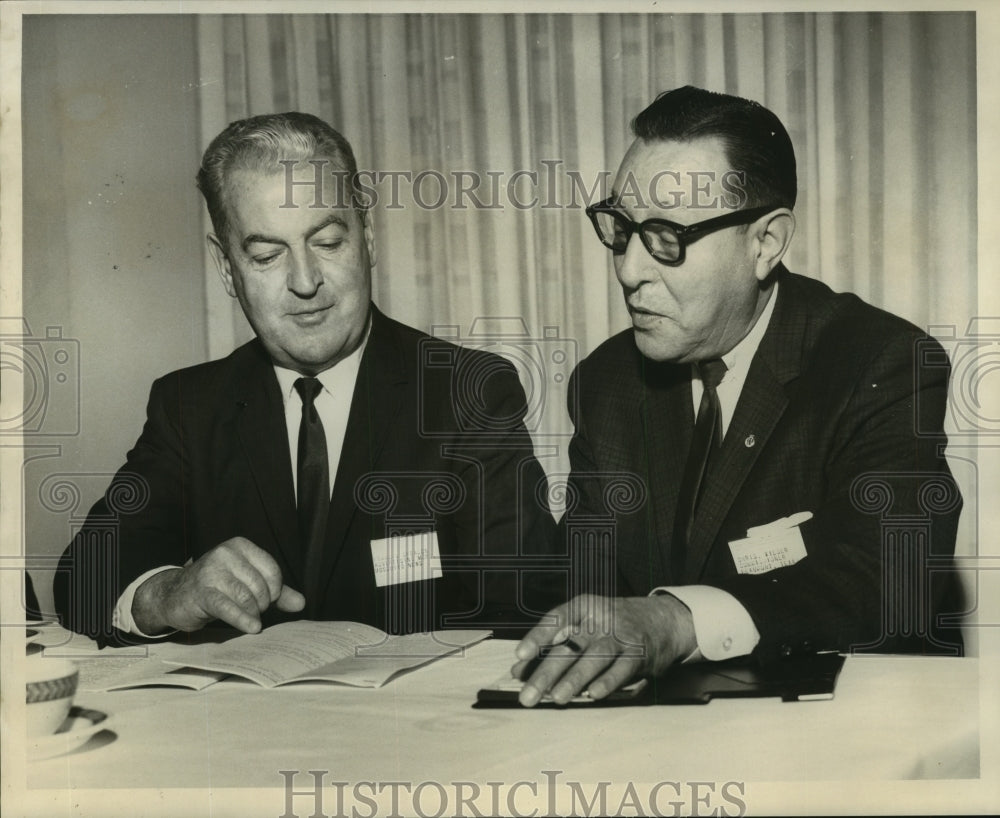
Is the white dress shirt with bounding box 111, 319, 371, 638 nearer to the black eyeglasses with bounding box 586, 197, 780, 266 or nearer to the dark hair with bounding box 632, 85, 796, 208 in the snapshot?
the black eyeglasses with bounding box 586, 197, 780, 266

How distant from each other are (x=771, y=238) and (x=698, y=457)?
531mm

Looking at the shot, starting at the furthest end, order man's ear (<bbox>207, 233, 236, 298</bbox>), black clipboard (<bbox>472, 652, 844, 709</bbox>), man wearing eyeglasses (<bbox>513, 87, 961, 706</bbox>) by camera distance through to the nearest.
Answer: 1. man's ear (<bbox>207, 233, 236, 298</bbox>)
2. man wearing eyeglasses (<bbox>513, 87, 961, 706</bbox>)
3. black clipboard (<bbox>472, 652, 844, 709</bbox>)

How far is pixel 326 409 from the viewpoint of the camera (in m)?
2.77

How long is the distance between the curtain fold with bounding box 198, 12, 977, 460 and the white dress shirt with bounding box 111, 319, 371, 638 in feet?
0.52

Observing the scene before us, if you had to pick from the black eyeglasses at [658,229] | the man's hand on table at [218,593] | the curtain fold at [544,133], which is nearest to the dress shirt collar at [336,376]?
the curtain fold at [544,133]

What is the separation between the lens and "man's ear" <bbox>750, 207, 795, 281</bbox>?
2.68 m

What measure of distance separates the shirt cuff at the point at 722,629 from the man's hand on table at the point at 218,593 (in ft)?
2.99

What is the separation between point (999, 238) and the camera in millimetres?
2775

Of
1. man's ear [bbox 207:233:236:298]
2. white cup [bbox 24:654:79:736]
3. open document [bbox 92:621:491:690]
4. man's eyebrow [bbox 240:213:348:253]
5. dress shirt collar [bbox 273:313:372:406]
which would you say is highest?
man's eyebrow [bbox 240:213:348:253]

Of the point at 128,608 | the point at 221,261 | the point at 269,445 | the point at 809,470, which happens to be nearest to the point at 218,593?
the point at 128,608

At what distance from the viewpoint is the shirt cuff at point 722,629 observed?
2549 millimetres

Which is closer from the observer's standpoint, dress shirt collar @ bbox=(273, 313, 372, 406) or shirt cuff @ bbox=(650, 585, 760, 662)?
shirt cuff @ bbox=(650, 585, 760, 662)

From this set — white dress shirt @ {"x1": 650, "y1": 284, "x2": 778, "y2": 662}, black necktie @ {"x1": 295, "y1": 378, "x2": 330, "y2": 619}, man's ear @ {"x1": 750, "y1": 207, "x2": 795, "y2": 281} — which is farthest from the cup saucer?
man's ear @ {"x1": 750, "y1": 207, "x2": 795, "y2": 281}

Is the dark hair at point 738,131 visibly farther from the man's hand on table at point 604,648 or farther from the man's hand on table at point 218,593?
the man's hand on table at point 218,593
